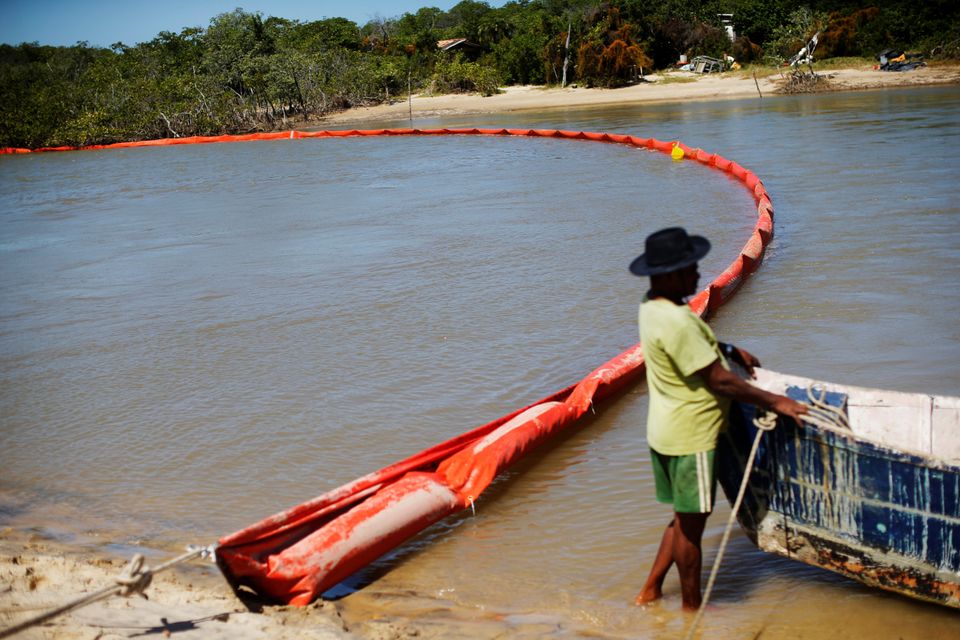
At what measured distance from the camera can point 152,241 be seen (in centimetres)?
1584

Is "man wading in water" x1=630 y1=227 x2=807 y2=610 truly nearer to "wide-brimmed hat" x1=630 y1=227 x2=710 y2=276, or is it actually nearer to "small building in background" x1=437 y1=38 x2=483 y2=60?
"wide-brimmed hat" x1=630 y1=227 x2=710 y2=276

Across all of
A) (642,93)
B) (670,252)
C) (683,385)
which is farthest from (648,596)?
(642,93)

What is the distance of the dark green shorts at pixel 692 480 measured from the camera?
3678mm

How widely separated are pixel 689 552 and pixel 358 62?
50.4 metres

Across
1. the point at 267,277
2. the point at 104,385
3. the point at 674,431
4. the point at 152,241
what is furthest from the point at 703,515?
the point at 152,241

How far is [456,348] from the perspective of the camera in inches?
339

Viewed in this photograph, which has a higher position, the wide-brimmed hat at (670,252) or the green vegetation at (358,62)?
the green vegetation at (358,62)

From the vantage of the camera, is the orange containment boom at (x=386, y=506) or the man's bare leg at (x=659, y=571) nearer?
the man's bare leg at (x=659, y=571)

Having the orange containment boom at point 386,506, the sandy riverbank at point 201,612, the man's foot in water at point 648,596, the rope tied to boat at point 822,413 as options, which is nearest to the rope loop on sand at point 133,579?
the sandy riverbank at point 201,612

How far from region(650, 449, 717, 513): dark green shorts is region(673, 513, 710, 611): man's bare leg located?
0.30 ft

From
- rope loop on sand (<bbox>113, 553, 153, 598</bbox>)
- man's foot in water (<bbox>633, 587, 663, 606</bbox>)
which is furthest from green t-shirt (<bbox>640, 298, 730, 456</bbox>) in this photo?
rope loop on sand (<bbox>113, 553, 153, 598</bbox>)

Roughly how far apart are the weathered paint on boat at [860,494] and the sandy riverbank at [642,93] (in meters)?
33.2

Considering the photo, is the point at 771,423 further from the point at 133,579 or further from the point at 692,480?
the point at 133,579

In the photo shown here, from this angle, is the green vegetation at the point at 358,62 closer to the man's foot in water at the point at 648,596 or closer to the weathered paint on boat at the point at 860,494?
the weathered paint on boat at the point at 860,494
